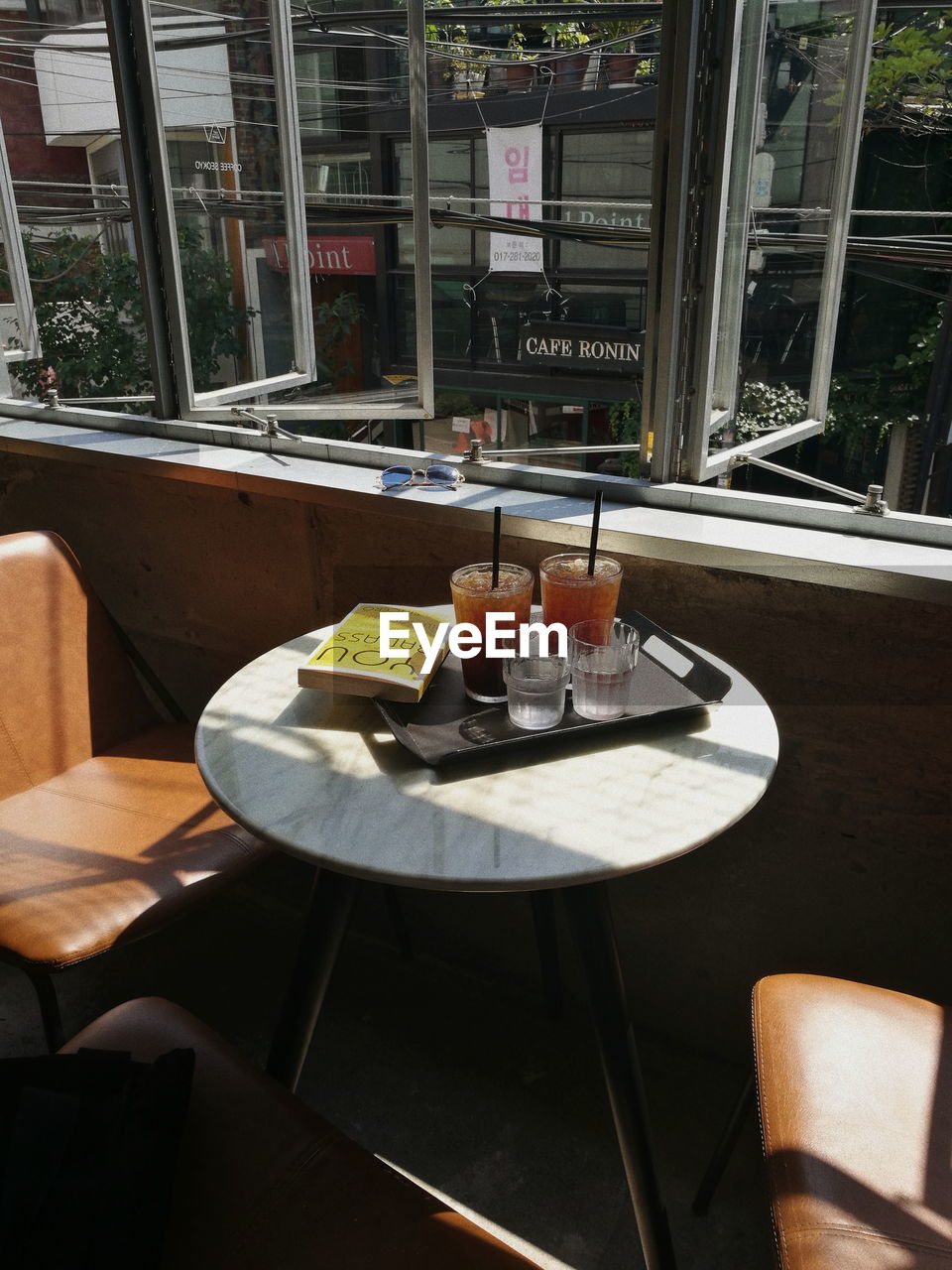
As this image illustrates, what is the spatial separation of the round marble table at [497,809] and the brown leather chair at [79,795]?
1.23 ft

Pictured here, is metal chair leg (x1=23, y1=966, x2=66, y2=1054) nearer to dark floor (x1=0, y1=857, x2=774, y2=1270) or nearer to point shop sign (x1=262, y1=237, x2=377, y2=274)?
dark floor (x1=0, y1=857, x2=774, y2=1270)

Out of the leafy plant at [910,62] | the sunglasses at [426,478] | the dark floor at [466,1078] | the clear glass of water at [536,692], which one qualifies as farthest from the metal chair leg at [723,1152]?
the leafy plant at [910,62]

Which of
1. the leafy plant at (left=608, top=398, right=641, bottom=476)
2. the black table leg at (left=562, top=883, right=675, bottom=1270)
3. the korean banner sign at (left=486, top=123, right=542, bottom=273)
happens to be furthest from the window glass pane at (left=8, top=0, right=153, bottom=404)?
the leafy plant at (left=608, top=398, right=641, bottom=476)

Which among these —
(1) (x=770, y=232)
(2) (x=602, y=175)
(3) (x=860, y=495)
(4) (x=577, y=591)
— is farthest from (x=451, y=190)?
(4) (x=577, y=591)

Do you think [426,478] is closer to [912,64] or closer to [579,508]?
[579,508]

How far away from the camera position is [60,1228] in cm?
85

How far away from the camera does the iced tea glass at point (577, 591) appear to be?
1282 millimetres

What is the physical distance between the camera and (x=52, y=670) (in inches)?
74.7

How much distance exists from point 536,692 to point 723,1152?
833 mm

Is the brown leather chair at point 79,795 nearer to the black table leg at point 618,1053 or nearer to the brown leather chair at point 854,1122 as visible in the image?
the black table leg at point 618,1053

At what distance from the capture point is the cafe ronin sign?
30.2ft

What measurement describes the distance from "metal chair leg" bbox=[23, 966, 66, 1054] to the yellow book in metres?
0.62

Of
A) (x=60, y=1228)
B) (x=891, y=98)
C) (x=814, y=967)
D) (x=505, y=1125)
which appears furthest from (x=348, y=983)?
(x=891, y=98)

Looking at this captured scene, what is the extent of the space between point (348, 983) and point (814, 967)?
0.98 metres
